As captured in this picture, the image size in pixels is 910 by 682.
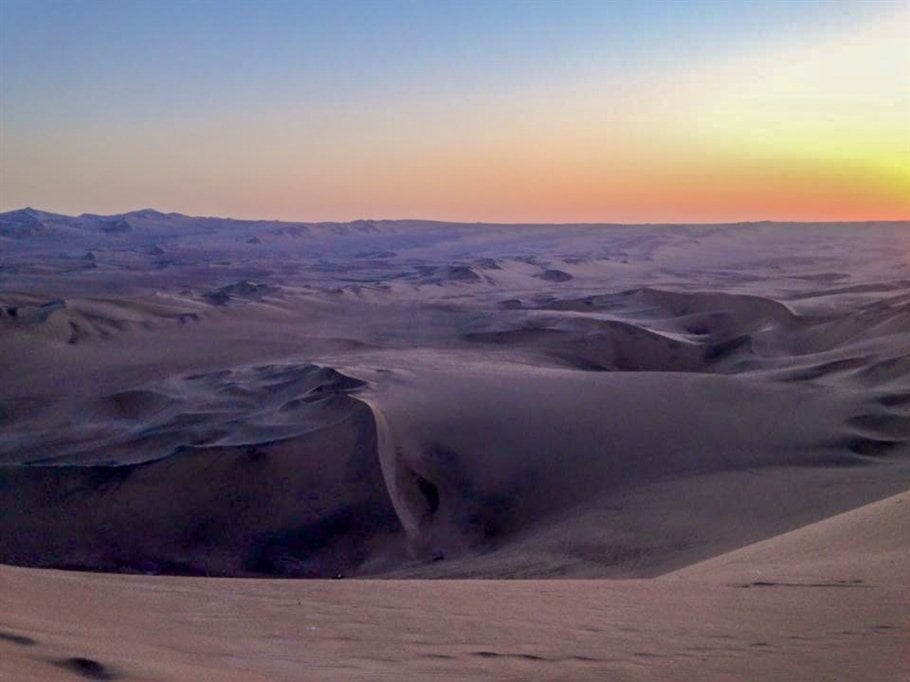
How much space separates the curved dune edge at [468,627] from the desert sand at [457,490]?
2 centimetres

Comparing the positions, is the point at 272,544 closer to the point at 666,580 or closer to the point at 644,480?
the point at 644,480

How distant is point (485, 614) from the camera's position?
15.1ft

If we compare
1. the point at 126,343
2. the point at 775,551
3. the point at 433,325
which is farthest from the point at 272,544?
the point at 433,325

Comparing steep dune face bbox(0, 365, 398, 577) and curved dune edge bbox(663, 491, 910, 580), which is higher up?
curved dune edge bbox(663, 491, 910, 580)

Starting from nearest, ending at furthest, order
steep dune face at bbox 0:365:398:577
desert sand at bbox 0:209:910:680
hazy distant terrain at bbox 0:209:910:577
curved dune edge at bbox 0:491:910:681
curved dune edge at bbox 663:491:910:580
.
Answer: curved dune edge at bbox 0:491:910:681, desert sand at bbox 0:209:910:680, curved dune edge at bbox 663:491:910:580, hazy distant terrain at bbox 0:209:910:577, steep dune face at bbox 0:365:398:577

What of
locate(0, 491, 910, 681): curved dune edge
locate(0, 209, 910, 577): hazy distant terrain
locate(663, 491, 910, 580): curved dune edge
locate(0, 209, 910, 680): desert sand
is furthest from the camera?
locate(0, 209, 910, 577): hazy distant terrain

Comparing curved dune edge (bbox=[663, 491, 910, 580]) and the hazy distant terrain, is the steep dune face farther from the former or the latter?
curved dune edge (bbox=[663, 491, 910, 580])

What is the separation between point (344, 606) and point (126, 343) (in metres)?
18.2

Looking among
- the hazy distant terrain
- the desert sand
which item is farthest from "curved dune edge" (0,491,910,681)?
the hazy distant terrain

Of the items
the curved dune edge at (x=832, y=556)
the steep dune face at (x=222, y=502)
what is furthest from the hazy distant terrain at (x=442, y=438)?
the curved dune edge at (x=832, y=556)

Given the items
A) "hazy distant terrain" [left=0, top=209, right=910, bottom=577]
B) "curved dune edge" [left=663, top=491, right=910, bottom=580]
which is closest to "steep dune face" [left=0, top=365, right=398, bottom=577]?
"hazy distant terrain" [left=0, top=209, right=910, bottom=577]

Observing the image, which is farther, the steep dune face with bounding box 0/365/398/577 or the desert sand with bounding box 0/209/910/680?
the steep dune face with bounding box 0/365/398/577

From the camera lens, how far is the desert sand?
3.94 m

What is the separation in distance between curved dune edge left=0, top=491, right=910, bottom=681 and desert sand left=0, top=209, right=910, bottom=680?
21mm
